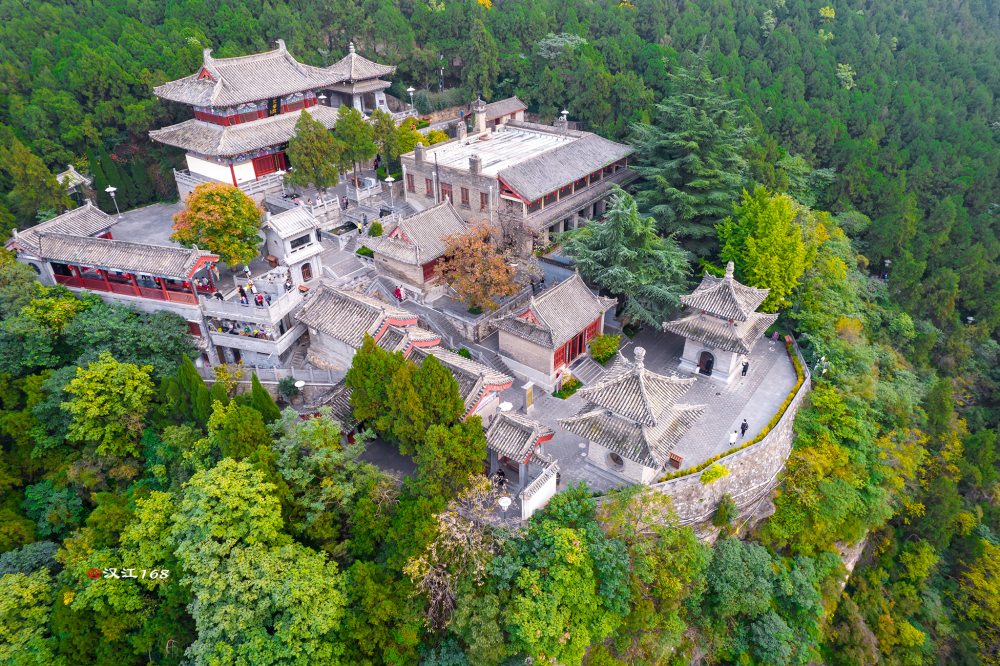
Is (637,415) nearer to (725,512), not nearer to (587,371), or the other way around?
(725,512)

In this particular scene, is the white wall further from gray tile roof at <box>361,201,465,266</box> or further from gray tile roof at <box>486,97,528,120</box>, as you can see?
gray tile roof at <box>486,97,528,120</box>

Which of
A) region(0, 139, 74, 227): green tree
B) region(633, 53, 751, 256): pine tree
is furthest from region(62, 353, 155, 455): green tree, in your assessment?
region(633, 53, 751, 256): pine tree

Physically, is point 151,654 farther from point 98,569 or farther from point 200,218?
point 200,218

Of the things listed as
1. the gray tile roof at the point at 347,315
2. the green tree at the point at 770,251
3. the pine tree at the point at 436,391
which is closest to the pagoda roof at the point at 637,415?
the pine tree at the point at 436,391

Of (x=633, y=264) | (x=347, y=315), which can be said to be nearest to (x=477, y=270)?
(x=347, y=315)

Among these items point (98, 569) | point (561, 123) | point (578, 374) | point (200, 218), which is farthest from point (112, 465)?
point (561, 123)

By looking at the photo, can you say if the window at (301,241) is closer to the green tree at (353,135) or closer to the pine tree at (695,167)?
the green tree at (353,135)

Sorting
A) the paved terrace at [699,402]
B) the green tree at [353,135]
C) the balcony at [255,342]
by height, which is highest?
the green tree at [353,135]
